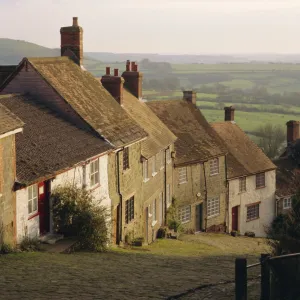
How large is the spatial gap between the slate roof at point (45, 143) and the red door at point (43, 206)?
778 mm

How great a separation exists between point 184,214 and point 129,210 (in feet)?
35.2

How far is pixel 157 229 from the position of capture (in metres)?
31.9

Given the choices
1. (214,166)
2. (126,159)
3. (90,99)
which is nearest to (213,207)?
(214,166)

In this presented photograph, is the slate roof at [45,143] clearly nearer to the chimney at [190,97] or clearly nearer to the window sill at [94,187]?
the window sill at [94,187]

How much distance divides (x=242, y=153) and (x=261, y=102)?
294ft

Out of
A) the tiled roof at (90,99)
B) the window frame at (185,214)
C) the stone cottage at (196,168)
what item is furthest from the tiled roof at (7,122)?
the window frame at (185,214)

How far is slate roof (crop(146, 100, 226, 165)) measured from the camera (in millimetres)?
37216

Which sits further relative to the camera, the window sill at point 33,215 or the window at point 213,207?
the window at point 213,207

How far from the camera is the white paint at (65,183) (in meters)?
18.1

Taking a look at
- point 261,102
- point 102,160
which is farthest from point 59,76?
point 261,102

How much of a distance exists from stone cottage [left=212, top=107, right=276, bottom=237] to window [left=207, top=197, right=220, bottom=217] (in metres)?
1.39

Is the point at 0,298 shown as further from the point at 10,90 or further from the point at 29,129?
the point at 10,90

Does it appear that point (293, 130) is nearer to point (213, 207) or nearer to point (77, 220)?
point (213, 207)

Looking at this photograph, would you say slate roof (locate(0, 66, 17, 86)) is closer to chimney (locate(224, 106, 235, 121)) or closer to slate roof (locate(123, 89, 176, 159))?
slate roof (locate(123, 89, 176, 159))
